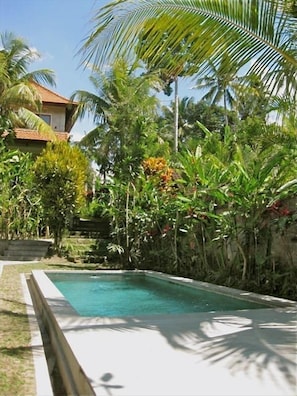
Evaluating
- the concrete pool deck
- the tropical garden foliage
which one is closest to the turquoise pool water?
the concrete pool deck

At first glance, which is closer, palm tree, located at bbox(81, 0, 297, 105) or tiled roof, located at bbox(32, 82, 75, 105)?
palm tree, located at bbox(81, 0, 297, 105)

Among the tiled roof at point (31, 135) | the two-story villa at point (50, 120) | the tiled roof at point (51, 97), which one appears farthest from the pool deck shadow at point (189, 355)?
the tiled roof at point (51, 97)

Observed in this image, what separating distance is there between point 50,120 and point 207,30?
2145cm

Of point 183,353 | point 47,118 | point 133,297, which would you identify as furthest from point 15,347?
point 47,118

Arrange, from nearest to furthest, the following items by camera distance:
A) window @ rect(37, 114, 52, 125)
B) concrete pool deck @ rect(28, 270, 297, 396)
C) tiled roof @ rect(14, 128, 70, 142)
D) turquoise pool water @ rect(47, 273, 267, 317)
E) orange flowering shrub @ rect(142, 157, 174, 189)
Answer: concrete pool deck @ rect(28, 270, 297, 396) < turquoise pool water @ rect(47, 273, 267, 317) < orange flowering shrub @ rect(142, 157, 174, 189) < tiled roof @ rect(14, 128, 70, 142) < window @ rect(37, 114, 52, 125)

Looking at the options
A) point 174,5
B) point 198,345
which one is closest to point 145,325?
point 198,345

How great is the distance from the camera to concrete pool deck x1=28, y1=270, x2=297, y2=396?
256 cm

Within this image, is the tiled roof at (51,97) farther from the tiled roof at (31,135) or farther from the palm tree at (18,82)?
the palm tree at (18,82)

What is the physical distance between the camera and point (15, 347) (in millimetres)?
3969

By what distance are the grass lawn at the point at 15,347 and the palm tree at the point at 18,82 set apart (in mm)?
10823

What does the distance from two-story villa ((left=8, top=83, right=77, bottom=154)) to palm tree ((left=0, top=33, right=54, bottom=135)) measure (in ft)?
12.2

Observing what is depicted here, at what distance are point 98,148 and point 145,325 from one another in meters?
19.7

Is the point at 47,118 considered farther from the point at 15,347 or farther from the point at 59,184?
the point at 15,347

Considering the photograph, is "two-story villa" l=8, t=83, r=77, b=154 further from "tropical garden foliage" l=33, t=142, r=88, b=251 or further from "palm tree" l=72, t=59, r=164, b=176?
"tropical garden foliage" l=33, t=142, r=88, b=251
